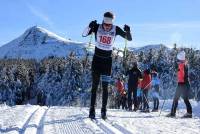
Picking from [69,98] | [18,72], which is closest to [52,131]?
[69,98]

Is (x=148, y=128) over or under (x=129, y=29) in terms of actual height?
under

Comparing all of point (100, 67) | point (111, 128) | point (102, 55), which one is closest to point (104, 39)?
point (102, 55)

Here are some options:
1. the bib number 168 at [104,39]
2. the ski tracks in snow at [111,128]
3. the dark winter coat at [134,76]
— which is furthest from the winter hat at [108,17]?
the dark winter coat at [134,76]

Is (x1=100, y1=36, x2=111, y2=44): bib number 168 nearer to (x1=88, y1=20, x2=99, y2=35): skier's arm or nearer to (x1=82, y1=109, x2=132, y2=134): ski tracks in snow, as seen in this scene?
(x1=88, y1=20, x2=99, y2=35): skier's arm

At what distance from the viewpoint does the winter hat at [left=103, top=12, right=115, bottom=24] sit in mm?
10633

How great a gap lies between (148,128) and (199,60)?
98527mm

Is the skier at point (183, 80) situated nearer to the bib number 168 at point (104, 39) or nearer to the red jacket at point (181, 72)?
the red jacket at point (181, 72)

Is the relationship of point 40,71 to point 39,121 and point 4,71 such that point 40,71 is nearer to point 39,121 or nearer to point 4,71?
point 4,71

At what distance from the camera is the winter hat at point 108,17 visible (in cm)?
1063

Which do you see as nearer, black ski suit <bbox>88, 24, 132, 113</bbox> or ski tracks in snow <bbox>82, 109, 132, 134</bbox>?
ski tracks in snow <bbox>82, 109, 132, 134</bbox>

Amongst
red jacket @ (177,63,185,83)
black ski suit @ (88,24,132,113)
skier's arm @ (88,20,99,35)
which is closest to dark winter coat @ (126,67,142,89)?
red jacket @ (177,63,185,83)

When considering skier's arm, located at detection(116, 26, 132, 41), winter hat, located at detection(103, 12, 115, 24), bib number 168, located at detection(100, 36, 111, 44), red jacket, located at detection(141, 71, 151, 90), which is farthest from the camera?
red jacket, located at detection(141, 71, 151, 90)

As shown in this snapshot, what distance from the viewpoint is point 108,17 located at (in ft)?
35.0

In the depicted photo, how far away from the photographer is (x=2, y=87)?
103m
